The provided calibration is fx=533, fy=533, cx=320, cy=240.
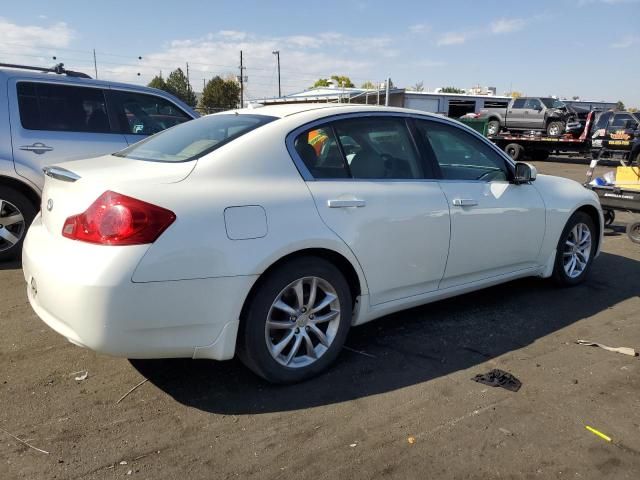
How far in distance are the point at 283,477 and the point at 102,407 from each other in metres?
1.14

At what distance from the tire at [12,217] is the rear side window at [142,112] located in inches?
50.8

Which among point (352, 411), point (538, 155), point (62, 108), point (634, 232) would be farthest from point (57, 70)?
point (538, 155)

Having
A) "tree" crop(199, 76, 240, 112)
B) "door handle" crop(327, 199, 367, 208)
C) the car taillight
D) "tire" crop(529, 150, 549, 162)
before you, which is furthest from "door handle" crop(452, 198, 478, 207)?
"tree" crop(199, 76, 240, 112)

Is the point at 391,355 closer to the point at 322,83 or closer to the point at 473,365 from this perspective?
the point at 473,365

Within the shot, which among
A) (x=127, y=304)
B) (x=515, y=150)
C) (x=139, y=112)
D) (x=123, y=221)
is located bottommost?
(x=515, y=150)

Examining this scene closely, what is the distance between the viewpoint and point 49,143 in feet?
17.8

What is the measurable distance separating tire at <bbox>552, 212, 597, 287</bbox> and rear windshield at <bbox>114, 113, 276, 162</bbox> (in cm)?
305

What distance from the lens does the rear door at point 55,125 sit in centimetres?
529

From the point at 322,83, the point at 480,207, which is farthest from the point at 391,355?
the point at 322,83

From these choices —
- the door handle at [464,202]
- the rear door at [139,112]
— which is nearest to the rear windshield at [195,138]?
the door handle at [464,202]

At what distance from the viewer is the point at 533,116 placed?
22.6 meters

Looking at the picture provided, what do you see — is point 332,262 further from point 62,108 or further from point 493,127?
point 493,127

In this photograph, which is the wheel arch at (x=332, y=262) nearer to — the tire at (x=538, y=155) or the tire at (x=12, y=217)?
the tire at (x=12, y=217)

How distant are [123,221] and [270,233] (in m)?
0.74
